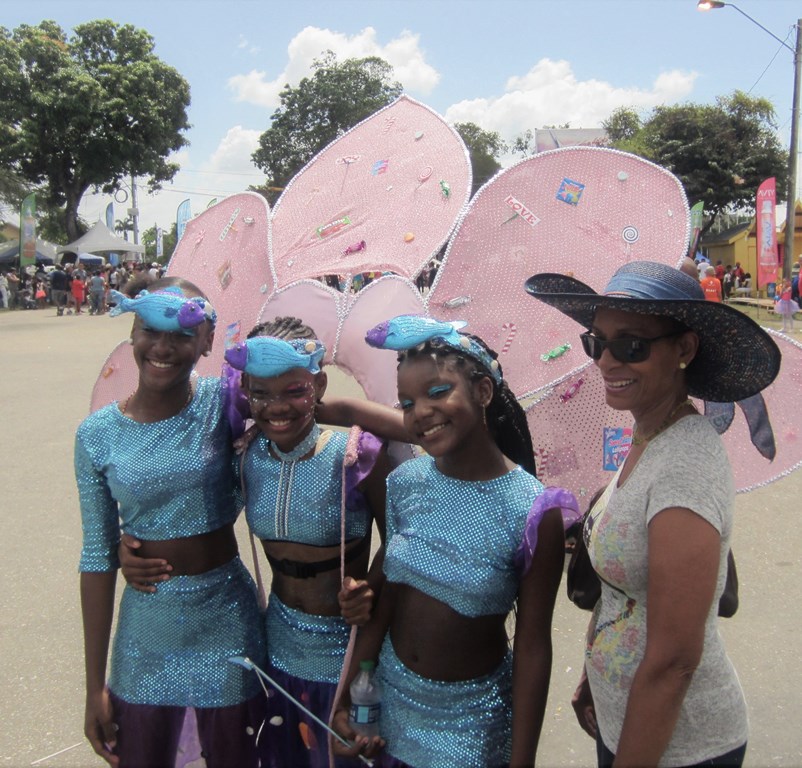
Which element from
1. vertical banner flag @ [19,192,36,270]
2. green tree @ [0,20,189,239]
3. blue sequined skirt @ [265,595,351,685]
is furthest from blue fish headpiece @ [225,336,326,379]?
green tree @ [0,20,189,239]

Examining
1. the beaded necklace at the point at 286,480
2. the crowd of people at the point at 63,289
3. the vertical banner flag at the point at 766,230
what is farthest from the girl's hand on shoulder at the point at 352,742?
the crowd of people at the point at 63,289

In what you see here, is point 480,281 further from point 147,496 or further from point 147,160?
point 147,160

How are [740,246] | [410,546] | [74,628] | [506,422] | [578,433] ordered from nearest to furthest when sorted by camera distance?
[410,546], [506,422], [578,433], [74,628], [740,246]

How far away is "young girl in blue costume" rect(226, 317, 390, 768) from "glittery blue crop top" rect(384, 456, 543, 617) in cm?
17

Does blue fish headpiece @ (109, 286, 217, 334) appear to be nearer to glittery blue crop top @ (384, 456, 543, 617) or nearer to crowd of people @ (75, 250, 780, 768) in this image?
crowd of people @ (75, 250, 780, 768)

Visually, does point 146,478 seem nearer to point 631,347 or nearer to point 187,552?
point 187,552

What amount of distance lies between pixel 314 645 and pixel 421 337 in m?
0.83

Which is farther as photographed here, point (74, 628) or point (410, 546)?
point (74, 628)

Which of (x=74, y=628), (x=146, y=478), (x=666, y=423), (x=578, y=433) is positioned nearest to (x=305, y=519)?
(x=146, y=478)

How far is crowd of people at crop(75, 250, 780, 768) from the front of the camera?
133cm

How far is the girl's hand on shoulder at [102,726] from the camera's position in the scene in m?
1.89

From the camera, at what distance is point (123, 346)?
2.90 m

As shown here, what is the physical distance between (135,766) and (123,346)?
5.21ft

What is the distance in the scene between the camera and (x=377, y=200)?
2.74 m
